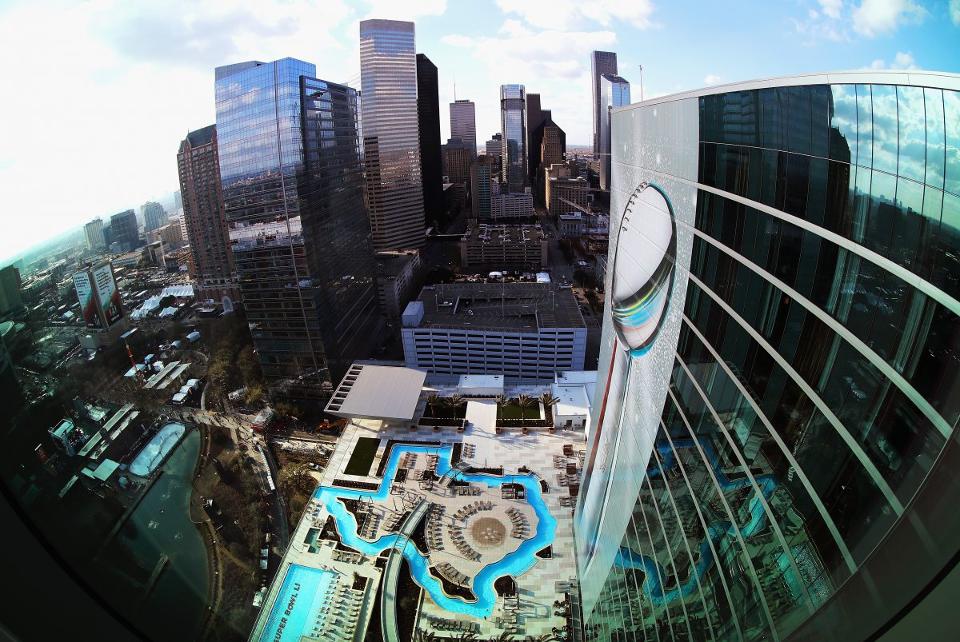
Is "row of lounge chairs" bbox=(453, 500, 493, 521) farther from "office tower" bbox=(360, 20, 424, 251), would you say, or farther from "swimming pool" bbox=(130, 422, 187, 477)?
"office tower" bbox=(360, 20, 424, 251)

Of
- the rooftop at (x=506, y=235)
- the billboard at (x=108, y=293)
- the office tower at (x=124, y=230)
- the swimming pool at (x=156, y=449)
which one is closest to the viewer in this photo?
the swimming pool at (x=156, y=449)

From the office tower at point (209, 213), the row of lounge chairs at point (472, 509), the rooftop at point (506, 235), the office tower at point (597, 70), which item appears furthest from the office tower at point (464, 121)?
the row of lounge chairs at point (472, 509)

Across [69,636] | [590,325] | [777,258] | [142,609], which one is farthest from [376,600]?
[590,325]

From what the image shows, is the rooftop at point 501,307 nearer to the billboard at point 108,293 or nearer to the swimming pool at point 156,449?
the swimming pool at point 156,449

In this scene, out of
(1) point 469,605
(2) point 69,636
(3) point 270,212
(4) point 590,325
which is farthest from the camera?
(4) point 590,325

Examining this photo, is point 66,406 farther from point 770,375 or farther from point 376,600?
point 376,600

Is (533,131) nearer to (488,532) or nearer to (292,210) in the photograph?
(292,210)
